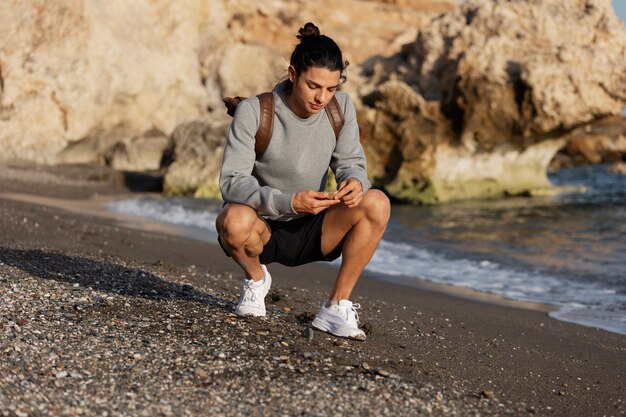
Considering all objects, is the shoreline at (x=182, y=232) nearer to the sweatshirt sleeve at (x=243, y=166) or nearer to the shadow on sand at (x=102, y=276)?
the shadow on sand at (x=102, y=276)

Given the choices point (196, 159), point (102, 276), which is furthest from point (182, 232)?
point (196, 159)

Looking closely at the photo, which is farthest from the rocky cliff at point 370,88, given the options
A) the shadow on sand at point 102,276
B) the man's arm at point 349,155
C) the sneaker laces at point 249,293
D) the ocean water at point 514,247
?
the sneaker laces at point 249,293

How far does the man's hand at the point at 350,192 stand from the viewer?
4168 millimetres

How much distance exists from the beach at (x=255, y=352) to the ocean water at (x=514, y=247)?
108 cm

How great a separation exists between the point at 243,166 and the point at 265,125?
25cm

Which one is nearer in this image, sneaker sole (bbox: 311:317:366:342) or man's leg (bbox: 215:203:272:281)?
man's leg (bbox: 215:203:272:281)

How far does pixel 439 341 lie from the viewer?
487 centimetres

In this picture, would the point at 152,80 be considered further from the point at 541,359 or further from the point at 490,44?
the point at 541,359

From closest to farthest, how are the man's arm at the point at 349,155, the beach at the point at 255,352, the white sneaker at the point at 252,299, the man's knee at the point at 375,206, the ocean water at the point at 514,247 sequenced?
the beach at the point at 255,352
the man's knee at the point at 375,206
the man's arm at the point at 349,155
the white sneaker at the point at 252,299
the ocean water at the point at 514,247

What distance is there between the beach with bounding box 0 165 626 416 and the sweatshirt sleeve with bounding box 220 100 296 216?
0.70 metres

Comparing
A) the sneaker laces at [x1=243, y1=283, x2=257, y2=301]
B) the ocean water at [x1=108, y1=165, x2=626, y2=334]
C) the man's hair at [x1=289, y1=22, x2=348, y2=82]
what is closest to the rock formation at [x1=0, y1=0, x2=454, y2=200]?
the ocean water at [x1=108, y1=165, x2=626, y2=334]

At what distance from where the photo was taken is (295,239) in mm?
4531

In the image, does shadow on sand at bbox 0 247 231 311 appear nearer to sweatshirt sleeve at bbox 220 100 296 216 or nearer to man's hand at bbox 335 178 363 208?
sweatshirt sleeve at bbox 220 100 296 216

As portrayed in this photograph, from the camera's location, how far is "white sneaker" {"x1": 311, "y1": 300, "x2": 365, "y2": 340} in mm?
4410
